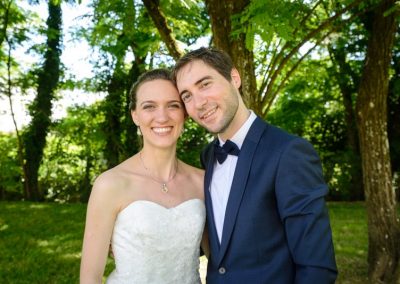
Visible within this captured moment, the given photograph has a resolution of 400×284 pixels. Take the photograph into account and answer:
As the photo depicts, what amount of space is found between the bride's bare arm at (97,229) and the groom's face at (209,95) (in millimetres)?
721

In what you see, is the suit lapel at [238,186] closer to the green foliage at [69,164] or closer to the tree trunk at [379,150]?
the tree trunk at [379,150]

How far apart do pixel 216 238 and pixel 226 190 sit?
26 centimetres

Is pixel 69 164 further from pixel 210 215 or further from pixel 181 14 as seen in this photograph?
pixel 210 215

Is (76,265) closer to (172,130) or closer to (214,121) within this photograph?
(172,130)

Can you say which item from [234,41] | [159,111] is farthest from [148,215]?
[234,41]

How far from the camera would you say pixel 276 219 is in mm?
2104

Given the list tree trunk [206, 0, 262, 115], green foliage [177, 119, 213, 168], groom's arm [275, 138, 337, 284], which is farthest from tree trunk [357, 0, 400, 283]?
green foliage [177, 119, 213, 168]

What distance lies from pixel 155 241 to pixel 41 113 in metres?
14.1

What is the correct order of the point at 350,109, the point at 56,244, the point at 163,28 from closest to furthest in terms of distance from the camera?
the point at 163,28
the point at 56,244
the point at 350,109

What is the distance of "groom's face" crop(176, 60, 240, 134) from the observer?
7.80 feet

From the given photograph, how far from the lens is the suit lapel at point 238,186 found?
83.7 inches

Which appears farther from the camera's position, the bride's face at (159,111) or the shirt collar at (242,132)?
the bride's face at (159,111)

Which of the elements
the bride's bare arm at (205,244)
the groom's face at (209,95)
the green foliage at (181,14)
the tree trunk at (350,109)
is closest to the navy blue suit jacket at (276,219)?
the groom's face at (209,95)

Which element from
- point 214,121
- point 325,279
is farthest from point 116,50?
point 325,279
